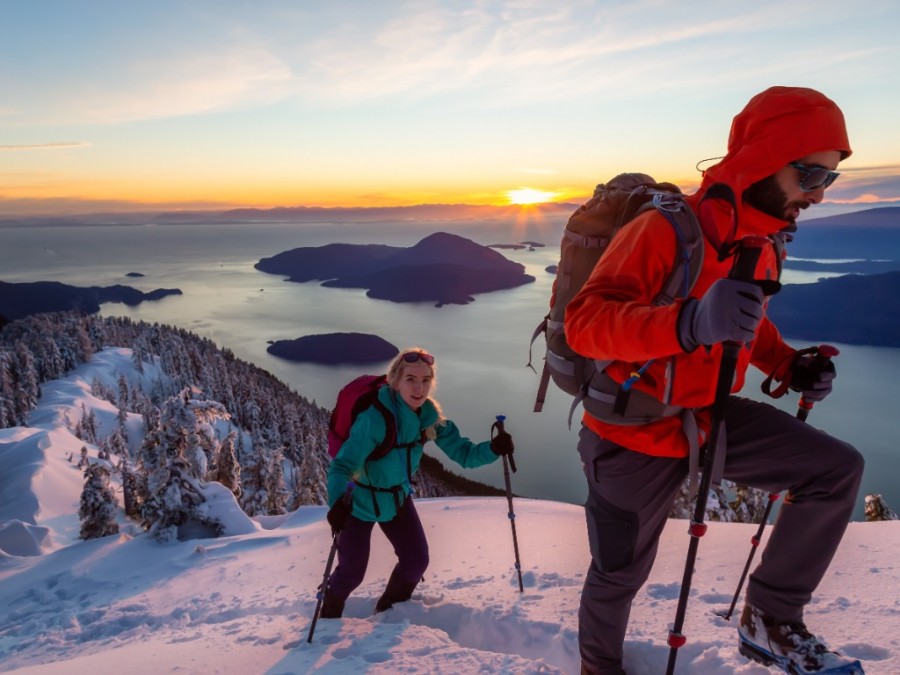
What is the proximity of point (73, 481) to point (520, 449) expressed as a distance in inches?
1706

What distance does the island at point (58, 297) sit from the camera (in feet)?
553

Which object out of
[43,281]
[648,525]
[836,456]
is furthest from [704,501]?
[43,281]

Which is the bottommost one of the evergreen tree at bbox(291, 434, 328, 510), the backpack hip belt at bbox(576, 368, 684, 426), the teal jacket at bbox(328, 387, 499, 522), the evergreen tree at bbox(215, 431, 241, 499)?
the evergreen tree at bbox(291, 434, 328, 510)

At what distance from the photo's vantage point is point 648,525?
2.73 m

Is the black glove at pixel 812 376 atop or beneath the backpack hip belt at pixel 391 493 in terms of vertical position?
atop

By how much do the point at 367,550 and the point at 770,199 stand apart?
3.97m

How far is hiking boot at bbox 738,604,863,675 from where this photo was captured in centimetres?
249

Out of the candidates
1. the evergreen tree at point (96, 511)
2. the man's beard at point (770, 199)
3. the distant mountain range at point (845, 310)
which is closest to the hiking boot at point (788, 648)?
the man's beard at point (770, 199)

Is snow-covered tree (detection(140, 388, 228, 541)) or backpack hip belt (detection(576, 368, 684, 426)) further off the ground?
backpack hip belt (detection(576, 368, 684, 426))

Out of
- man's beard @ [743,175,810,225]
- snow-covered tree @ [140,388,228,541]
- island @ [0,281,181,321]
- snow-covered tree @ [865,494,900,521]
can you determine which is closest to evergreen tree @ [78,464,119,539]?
snow-covered tree @ [140,388,228,541]

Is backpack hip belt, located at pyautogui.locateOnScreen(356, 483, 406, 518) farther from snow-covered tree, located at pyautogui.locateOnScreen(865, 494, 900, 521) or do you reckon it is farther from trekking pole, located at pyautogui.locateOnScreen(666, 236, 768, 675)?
snow-covered tree, located at pyautogui.locateOnScreen(865, 494, 900, 521)

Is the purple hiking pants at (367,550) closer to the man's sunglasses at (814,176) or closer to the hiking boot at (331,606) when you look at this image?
the hiking boot at (331,606)

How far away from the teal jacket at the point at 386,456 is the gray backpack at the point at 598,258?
5.25ft

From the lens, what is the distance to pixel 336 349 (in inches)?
4289
